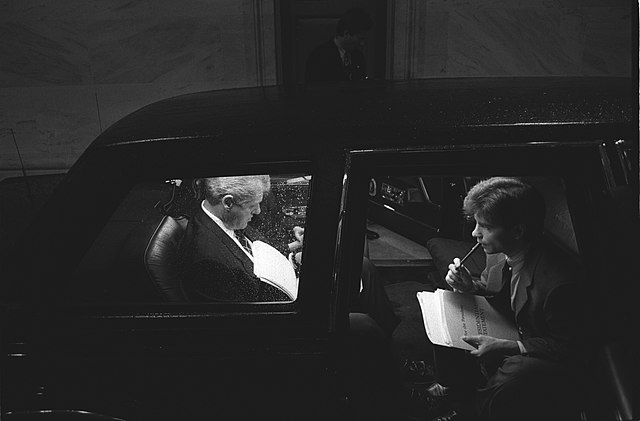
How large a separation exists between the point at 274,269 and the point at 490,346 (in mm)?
614

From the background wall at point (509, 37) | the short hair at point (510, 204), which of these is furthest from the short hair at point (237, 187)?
the background wall at point (509, 37)

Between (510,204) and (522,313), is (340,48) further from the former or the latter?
(522,313)

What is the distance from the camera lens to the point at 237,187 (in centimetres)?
158

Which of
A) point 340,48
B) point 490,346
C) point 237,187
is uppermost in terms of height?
point 340,48

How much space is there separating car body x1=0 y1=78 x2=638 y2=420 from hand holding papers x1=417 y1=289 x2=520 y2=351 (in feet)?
0.84

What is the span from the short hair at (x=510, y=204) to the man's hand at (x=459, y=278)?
21 cm

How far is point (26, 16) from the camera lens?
556cm

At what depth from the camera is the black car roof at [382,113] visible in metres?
1.53

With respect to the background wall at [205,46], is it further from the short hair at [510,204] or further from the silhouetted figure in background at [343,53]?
the short hair at [510,204]

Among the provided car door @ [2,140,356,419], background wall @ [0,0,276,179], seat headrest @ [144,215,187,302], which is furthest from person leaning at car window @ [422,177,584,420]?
background wall @ [0,0,276,179]

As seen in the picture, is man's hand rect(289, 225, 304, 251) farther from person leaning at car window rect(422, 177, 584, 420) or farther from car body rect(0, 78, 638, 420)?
person leaning at car window rect(422, 177, 584, 420)

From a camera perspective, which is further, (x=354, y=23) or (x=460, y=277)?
Result: (x=354, y=23)

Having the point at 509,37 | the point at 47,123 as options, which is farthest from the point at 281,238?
the point at 47,123

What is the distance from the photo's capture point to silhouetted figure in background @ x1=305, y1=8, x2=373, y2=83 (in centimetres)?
476
